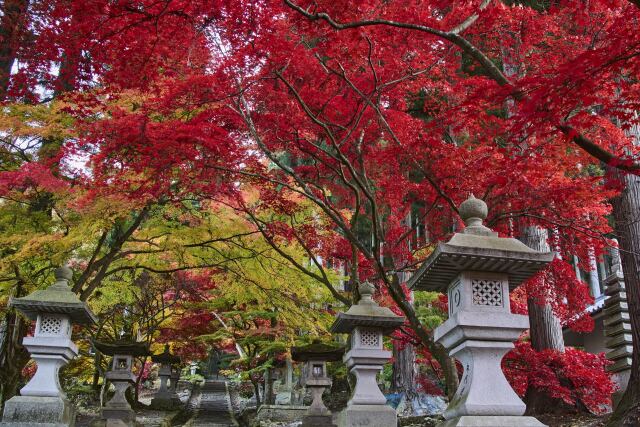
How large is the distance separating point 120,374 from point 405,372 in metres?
8.21

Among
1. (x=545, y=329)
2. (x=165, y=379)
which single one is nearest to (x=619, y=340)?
(x=545, y=329)

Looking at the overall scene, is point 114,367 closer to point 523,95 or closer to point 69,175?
point 69,175

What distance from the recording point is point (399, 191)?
36.9ft

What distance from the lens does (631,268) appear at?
9.18 metres

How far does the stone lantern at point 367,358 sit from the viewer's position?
822cm

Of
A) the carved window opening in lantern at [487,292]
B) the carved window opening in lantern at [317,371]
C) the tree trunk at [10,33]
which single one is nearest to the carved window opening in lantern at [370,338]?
the carved window opening in lantern at [487,292]

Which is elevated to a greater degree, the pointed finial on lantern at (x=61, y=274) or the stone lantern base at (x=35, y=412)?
the pointed finial on lantern at (x=61, y=274)

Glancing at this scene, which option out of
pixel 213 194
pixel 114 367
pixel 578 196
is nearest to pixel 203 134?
pixel 213 194

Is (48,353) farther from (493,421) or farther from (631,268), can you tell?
(631,268)

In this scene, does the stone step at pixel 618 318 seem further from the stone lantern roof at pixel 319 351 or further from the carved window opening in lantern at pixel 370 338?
the carved window opening in lantern at pixel 370 338

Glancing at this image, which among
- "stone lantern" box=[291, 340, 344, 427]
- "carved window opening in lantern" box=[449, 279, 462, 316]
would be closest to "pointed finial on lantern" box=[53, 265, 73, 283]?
"stone lantern" box=[291, 340, 344, 427]

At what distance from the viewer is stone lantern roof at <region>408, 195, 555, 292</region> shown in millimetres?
5059

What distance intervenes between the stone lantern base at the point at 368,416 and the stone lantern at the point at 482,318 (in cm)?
321

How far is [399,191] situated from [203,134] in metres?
4.25
